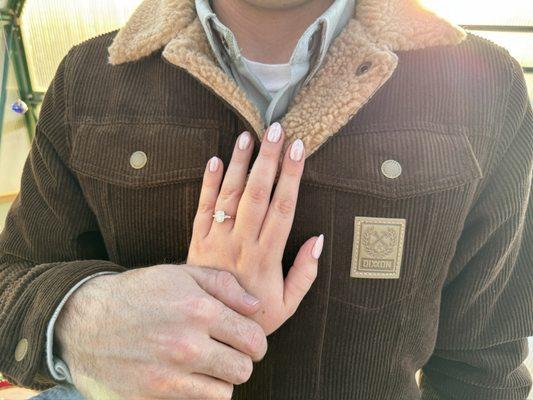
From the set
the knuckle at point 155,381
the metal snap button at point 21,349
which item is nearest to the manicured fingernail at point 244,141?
the knuckle at point 155,381

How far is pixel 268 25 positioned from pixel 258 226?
0.36 m

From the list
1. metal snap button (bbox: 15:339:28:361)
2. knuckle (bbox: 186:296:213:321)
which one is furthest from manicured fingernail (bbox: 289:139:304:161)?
metal snap button (bbox: 15:339:28:361)

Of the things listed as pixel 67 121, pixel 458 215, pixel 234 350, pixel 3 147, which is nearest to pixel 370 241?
pixel 458 215

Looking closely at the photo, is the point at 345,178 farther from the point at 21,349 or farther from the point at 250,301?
the point at 21,349

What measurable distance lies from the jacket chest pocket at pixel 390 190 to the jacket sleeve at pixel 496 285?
0.07m

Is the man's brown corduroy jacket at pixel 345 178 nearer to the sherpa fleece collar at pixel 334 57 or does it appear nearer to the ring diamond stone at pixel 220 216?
the sherpa fleece collar at pixel 334 57

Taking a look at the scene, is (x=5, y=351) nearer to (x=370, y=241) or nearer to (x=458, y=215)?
(x=370, y=241)

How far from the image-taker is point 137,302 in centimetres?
53

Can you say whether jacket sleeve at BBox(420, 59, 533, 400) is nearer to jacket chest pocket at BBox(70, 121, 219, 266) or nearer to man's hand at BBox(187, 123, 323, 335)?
man's hand at BBox(187, 123, 323, 335)

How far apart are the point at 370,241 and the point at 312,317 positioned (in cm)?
16

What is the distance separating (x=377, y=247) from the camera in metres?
0.63

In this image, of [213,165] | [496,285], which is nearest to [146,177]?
[213,165]

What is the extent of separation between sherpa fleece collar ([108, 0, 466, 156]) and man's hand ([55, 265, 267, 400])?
9.9 inches

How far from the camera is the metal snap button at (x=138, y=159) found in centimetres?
66
